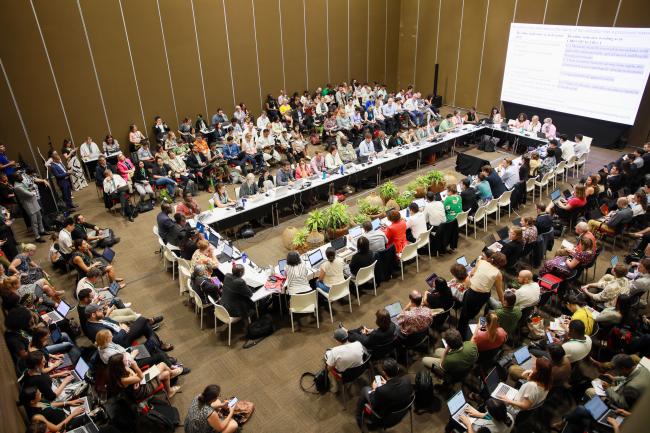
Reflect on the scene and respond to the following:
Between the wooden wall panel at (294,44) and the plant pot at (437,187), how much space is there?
847 centimetres

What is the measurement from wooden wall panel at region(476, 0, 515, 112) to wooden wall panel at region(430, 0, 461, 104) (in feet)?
4.19

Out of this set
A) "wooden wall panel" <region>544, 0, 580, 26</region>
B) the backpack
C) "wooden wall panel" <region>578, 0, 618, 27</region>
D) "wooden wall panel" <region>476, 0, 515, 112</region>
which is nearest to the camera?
the backpack

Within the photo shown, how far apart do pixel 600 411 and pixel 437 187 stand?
6113 mm

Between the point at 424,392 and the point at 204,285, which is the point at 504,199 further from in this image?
the point at 204,285

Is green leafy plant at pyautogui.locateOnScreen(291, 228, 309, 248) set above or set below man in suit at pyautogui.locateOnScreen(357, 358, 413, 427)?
below

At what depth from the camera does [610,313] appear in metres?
5.76

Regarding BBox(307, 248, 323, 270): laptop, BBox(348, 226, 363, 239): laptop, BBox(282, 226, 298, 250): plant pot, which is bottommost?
BBox(282, 226, 298, 250): plant pot

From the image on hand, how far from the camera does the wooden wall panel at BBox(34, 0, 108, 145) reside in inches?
447

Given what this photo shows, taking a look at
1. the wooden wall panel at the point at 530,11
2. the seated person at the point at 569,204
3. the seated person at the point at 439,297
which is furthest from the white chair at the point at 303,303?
the wooden wall panel at the point at 530,11

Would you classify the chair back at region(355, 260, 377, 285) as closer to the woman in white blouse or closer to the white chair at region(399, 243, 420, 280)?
the white chair at region(399, 243, 420, 280)

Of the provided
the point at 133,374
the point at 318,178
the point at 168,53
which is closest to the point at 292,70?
the point at 168,53

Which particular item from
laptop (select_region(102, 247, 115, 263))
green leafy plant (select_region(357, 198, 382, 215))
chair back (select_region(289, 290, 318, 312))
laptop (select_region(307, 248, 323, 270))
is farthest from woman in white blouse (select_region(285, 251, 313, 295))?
laptop (select_region(102, 247, 115, 263))

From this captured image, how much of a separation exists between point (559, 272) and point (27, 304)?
7806 mm

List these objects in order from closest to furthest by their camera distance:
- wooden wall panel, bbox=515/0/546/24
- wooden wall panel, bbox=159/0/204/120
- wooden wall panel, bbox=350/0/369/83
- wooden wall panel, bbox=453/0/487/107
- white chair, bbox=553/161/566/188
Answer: white chair, bbox=553/161/566/188 → wooden wall panel, bbox=159/0/204/120 → wooden wall panel, bbox=515/0/546/24 → wooden wall panel, bbox=453/0/487/107 → wooden wall panel, bbox=350/0/369/83
